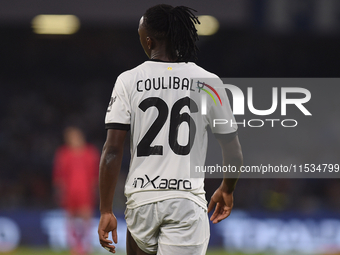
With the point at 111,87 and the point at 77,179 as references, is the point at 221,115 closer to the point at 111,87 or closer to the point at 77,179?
the point at 77,179

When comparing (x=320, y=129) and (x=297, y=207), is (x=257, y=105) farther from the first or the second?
(x=297, y=207)

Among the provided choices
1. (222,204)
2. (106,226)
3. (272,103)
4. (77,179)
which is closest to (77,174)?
(77,179)

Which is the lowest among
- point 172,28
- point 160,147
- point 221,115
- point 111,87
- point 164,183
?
point 164,183

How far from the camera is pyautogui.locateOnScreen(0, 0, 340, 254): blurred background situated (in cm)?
749

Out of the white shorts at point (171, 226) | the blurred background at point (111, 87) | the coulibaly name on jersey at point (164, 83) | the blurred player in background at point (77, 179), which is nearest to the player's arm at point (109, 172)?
the white shorts at point (171, 226)

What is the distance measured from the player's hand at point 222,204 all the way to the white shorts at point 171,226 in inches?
8.9

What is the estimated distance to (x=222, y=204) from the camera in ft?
8.02

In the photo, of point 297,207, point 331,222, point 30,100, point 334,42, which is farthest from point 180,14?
point 334,42

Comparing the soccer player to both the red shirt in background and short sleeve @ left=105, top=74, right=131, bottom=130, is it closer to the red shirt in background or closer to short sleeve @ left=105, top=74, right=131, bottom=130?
short sleeve @ left=105, top=74, right=131, bottom=130

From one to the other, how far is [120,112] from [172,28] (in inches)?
18.7

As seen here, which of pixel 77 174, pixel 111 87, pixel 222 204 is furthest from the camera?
pixel 111 87

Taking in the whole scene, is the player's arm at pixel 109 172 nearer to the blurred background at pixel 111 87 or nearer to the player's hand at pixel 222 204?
the player's hand at pixel 222 204

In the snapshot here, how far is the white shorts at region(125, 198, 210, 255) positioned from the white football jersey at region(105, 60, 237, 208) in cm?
4

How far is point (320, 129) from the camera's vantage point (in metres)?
11.0
